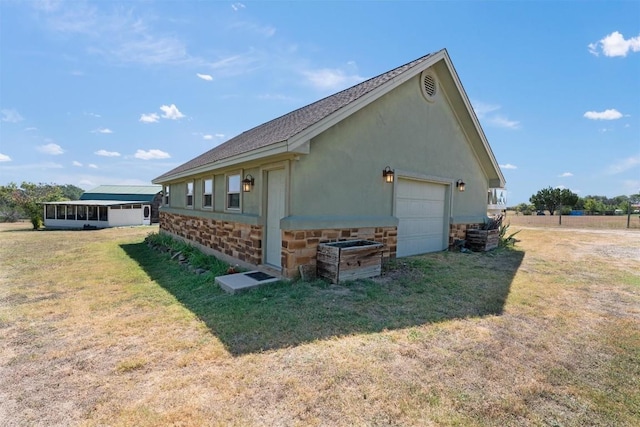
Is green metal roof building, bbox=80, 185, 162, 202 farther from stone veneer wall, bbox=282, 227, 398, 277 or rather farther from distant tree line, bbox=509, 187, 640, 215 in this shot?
distant tree line, bbox=509, 187, 640, 215

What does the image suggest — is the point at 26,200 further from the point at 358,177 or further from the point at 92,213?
the point at 358,177

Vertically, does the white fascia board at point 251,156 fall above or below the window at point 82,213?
above

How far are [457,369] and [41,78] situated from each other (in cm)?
1776

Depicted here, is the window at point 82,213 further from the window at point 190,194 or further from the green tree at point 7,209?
the window at point 190,194

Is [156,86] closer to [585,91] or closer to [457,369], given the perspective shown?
[457,369]

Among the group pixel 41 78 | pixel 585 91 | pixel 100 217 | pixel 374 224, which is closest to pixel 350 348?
pixel 374 224

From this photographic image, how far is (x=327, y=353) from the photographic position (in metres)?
3.38

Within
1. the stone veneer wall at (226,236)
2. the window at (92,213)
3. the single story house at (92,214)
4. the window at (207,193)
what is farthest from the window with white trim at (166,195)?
the window at (92,213)

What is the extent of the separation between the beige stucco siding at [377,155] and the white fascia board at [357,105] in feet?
1.17

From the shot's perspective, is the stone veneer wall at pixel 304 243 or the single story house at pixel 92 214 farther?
the single story house at pixel 92 214

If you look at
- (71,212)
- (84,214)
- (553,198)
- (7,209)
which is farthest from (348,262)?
(553,198)

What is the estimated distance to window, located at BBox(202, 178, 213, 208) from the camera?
32.6ft

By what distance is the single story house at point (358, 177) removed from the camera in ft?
20.8

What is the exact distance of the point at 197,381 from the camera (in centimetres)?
287
